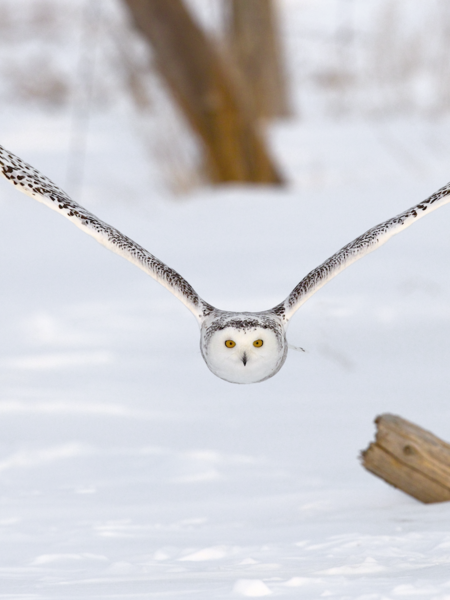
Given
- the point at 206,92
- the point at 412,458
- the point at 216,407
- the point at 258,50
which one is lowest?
the point at 412,458

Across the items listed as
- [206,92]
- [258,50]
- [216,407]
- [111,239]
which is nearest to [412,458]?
[111,239]

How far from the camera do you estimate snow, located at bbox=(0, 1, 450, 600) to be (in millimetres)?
3393

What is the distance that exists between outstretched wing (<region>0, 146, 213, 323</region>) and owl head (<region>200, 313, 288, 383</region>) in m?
0.19

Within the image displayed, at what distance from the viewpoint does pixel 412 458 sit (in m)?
4.02

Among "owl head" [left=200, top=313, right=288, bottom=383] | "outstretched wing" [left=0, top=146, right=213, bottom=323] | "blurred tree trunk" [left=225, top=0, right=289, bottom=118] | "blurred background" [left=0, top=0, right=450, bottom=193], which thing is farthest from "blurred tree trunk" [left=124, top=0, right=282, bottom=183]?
"owl head" [left=200, top=313, right=288, bottom=383]

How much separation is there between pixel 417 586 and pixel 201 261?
515 cm

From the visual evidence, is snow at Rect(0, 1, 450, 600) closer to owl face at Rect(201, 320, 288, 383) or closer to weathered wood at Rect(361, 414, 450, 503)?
weathered wood at Rect(361, 414, 450, 503)

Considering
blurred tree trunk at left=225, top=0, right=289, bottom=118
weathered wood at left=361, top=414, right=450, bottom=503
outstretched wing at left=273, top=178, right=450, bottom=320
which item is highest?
blurred tree trunk at left=225, top=0, right=289, bottom=118

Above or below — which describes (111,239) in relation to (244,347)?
above

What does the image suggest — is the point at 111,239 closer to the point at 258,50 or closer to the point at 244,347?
the point at 244,347

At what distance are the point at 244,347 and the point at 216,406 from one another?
1.88m

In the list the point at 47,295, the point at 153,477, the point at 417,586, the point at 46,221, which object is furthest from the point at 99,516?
the point at 46,221

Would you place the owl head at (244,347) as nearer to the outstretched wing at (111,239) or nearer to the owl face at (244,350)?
the owl face at (244,350)

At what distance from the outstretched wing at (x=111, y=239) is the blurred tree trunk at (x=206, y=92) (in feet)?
19.4
